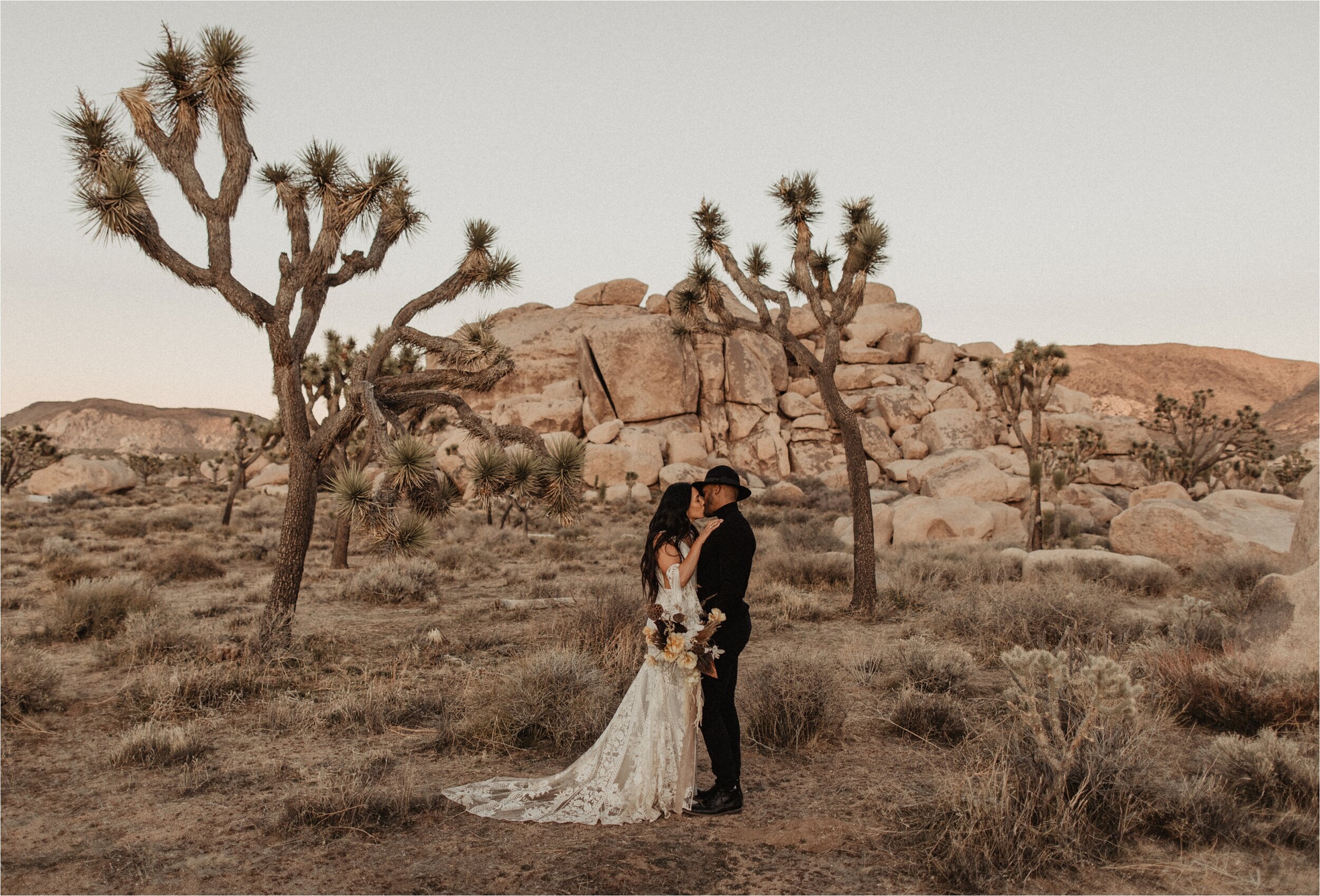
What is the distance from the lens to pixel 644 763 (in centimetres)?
446

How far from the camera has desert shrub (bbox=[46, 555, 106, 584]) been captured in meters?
12.5

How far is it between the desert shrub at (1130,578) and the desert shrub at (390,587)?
10093 mm

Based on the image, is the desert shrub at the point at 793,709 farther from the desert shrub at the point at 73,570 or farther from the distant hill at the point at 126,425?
the distant hill at the point at 126,425

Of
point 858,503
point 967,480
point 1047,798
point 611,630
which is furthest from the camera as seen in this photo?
point 967,480

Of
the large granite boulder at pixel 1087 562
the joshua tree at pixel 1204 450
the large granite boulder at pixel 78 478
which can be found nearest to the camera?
the large granite boulder at pixel 1087 562

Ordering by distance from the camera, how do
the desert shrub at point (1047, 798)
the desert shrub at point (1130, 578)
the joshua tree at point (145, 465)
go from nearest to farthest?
the desert shrub at point (1047, 798)
the desert shrub at point (1130, 578)
the joshua tree at point (145, 465)

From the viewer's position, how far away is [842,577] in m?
13.3

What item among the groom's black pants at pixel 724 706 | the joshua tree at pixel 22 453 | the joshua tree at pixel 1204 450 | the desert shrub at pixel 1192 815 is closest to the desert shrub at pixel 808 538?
the groom's black pants at pixel 724 706

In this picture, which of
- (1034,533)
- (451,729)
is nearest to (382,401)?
(451,729)

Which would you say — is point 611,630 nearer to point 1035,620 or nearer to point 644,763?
point 644,763

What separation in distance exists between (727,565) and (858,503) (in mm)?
6936

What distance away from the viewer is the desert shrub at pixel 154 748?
5461mm

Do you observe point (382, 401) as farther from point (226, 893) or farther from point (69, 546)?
point (69, 546)

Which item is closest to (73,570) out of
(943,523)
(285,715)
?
(285,715)
